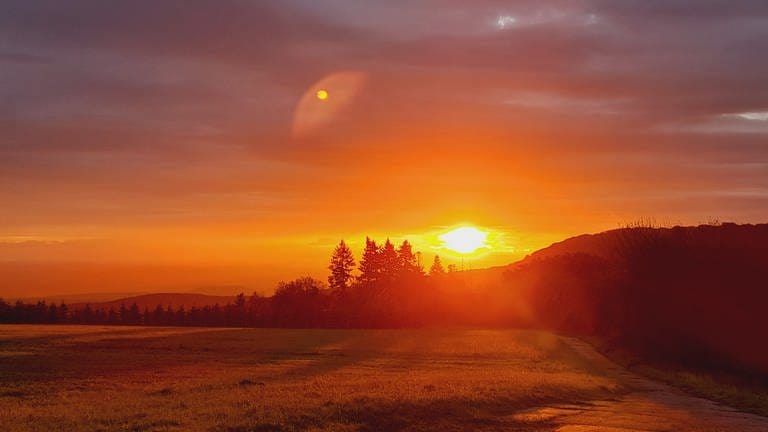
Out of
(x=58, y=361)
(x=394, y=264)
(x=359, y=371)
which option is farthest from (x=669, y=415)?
(x=394, y=264)

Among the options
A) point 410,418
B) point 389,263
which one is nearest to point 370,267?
point 389,263

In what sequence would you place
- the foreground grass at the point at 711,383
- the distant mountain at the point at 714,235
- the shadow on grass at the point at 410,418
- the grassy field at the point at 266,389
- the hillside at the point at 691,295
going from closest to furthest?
the shadow on grass at the point at 410,418 < the grassy field at the point at 266,389 < the foreground grass at the point at 711,383 < the hillside at the point at 691,295 < the distant mountain at the point at 714,235

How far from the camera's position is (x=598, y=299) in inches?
3755

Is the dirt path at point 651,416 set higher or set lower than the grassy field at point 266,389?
lower

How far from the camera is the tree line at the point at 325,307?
137 meters

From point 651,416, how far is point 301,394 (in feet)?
40.5

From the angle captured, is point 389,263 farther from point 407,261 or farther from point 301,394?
point 301,394

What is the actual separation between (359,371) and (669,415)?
19.6 meters

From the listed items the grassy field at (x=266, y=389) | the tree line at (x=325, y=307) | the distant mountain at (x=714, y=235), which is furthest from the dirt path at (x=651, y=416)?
the tree line at (x=325, y=307)

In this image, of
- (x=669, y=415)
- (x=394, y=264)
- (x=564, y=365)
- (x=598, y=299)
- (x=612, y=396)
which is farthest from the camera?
(x=394, y=264)

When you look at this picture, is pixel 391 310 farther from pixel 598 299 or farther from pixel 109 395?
pixel 109 395

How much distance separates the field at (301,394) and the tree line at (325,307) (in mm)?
81888

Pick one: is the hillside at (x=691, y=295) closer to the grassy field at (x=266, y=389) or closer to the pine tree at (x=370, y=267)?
the grassy field at (x=266, y=389)

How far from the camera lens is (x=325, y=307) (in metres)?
151
